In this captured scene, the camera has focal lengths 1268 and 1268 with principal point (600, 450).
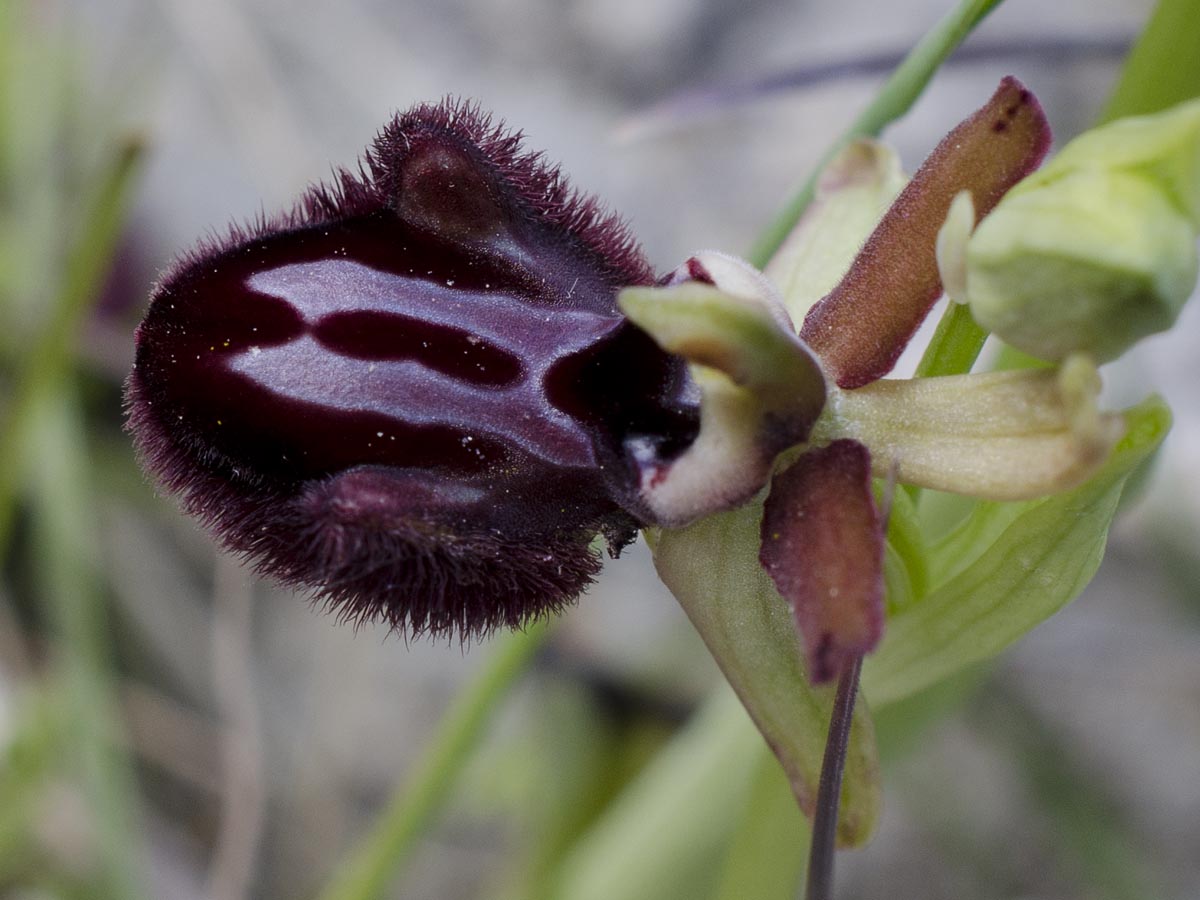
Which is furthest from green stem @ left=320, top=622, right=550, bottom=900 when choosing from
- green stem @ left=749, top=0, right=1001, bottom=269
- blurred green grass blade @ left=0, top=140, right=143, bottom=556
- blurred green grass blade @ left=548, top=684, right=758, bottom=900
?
blurred green grass blade @ left=0, top=140, right=143, bottom=556

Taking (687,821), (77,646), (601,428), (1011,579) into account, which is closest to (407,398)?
(601,428)

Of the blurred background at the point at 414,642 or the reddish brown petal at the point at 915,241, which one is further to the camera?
the blurred background at the point at 414,642

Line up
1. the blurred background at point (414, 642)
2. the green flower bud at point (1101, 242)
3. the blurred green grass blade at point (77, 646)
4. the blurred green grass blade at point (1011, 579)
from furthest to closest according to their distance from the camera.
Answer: the blurred background at point (414, 642)
the blurred green grass blade at point (77, 646)
the blurred green grass blade at point (1011, 579)
the green flower bud at point (1101, 242)

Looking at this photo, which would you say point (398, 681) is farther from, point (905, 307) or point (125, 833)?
point (905, 307)

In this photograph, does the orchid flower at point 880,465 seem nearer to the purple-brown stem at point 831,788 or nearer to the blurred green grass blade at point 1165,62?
the purple-brown stem at point 831,788

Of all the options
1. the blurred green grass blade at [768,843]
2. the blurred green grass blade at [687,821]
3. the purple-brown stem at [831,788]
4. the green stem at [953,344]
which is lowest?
the purple-brown stem at [831,788]

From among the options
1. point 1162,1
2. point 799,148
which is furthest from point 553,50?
point 1162,1

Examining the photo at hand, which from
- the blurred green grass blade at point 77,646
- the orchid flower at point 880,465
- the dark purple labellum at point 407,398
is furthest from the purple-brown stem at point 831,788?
the blurred green grass blade at point 77,646
